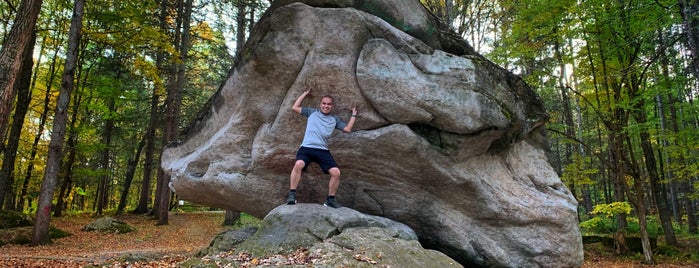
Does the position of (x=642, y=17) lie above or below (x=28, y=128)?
above

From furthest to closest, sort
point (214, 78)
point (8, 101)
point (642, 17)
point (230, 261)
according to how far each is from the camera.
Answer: point (214, 78) → point (642, 17) → point (8, 101) → point (230, 261)

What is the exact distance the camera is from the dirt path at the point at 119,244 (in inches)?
316

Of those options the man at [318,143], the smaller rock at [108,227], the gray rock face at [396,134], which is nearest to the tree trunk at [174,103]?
the smaller rock at [108,227]

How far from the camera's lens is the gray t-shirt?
638cm

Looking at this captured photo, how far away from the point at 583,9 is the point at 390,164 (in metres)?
8.33

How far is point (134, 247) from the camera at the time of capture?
12.5 metres

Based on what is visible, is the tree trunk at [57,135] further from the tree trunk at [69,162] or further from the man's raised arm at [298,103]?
the man's raised arm at [298,103]

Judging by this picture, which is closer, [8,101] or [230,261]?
[230,261]

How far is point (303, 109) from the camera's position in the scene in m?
6.65

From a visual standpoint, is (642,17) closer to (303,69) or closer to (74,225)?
(303,69)

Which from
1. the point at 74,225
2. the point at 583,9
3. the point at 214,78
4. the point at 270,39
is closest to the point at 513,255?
the point at 270,39

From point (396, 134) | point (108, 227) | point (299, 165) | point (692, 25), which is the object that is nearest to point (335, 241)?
point (299, 165)

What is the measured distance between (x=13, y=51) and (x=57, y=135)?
5.13 metres

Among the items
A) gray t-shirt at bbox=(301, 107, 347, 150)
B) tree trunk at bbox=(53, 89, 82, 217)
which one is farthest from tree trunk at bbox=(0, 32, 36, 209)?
gray t-shirt at bbox=(301, 107, 347, 150)
